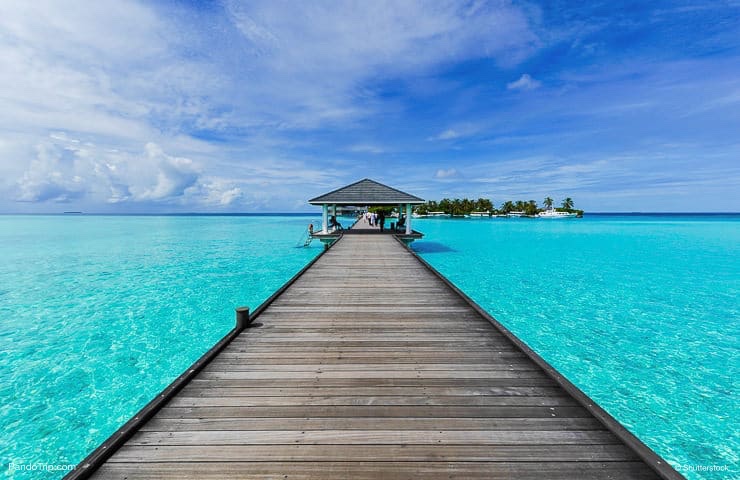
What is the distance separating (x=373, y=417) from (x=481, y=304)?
366 inches

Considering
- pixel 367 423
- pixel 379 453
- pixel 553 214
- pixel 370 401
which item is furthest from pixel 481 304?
pixel 553 214

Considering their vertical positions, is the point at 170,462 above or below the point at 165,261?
above

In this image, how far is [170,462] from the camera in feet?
7.50

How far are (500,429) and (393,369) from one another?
4.27 feet

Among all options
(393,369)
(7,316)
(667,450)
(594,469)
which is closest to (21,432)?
(393,369)

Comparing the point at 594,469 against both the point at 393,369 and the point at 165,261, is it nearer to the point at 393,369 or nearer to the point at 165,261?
the point at 393,369

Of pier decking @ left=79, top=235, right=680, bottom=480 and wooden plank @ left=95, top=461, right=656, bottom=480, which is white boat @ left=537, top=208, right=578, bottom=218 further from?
wooden plank @ left=95, top=461, right=656, bottom=480

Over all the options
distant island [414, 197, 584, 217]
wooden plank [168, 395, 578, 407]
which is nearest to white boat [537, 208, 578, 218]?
distant island [414, 197, 584, 217]

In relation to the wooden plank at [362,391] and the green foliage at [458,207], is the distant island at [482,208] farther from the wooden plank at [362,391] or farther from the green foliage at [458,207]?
the wooden plank at [362,391]

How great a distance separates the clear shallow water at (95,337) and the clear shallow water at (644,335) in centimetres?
895

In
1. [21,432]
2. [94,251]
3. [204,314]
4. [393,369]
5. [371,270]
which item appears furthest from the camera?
[94,251]

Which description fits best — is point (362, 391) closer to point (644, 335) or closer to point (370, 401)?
point (370, 401)

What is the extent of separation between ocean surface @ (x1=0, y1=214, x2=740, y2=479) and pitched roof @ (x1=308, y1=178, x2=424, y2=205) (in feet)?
14.4

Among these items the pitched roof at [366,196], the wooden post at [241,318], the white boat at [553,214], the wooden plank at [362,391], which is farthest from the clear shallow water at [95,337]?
the white boat at [553,214]
